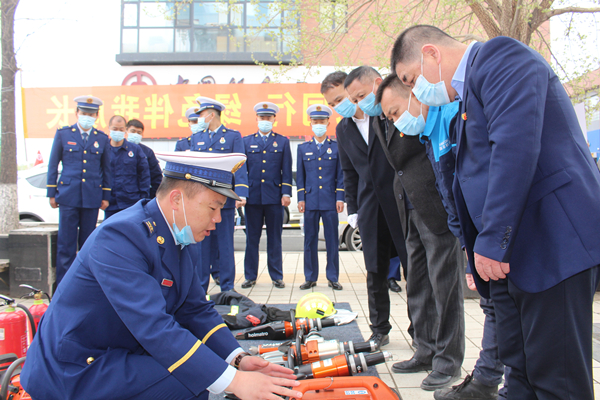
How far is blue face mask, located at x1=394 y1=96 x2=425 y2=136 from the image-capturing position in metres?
2.42

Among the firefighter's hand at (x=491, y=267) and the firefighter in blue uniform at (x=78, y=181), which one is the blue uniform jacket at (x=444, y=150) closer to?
the firefighter's hand at (x=491, y=267)

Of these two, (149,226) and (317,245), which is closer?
(149,226)

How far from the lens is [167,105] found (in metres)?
13.4

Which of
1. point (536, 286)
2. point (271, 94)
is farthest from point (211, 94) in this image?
point (536, 286)

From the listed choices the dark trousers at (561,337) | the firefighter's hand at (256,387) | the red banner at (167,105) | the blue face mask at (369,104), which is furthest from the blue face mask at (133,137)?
the dark trousers at (561,337)

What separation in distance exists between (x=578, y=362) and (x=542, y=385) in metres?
0.15

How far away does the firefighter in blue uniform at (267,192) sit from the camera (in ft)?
18.4

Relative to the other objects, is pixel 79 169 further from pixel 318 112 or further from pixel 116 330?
pixel 116 330

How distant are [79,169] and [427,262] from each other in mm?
4574

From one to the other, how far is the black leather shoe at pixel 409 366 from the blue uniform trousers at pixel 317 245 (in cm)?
265

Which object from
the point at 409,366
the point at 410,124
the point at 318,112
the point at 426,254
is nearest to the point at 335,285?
the point at 318,112

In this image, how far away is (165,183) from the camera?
1.82 m

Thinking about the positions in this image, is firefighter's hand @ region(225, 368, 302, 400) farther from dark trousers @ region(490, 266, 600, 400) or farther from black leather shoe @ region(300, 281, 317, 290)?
black leather shoe @ region(300, 281, 317, 290)

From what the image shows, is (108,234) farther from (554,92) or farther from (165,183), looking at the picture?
(554,92)
